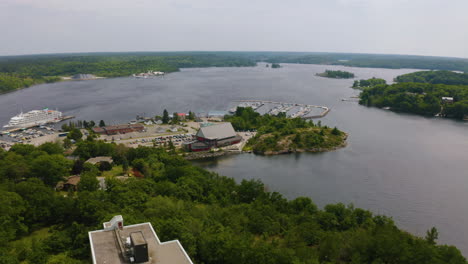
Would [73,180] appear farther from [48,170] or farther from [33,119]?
[33,119]

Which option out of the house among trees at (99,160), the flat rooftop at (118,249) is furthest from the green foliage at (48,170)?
the flat rooftop at (118,249)

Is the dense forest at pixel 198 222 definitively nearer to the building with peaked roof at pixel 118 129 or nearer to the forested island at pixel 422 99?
the building with peaked roof at pixel 118 129

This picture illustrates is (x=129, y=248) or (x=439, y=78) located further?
(x=439, y=78)

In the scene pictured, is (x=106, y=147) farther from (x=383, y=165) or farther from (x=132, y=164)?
(x=383, y=165)

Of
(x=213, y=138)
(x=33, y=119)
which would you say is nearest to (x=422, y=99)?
(x=213, y=138)

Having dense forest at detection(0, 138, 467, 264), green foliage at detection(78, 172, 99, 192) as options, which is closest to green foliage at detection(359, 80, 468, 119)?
dense forest at detection(0, 138, 467, 264)

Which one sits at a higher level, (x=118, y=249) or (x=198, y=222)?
(x=118, y=249)
